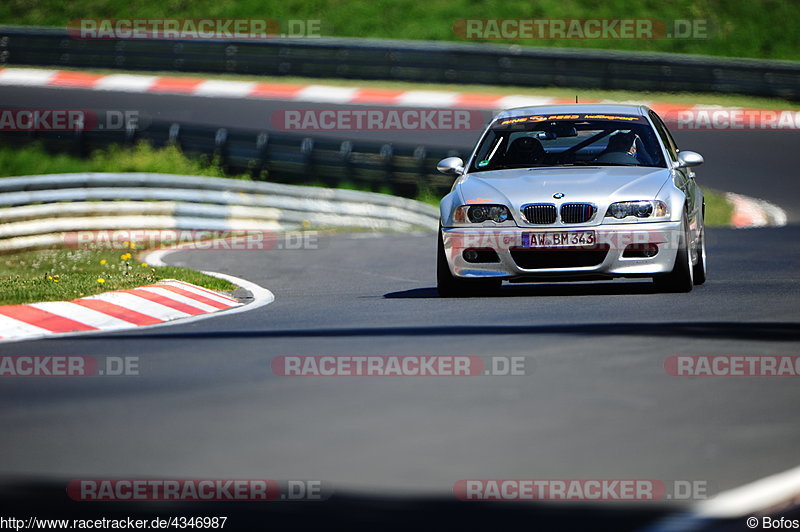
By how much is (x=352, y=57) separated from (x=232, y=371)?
2438 cm

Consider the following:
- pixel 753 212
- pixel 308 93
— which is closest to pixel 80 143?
pixel 308 93

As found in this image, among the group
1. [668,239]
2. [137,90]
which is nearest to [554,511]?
[668,239]

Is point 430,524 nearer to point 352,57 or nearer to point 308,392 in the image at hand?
point 308,392

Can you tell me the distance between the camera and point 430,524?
451 centimetres

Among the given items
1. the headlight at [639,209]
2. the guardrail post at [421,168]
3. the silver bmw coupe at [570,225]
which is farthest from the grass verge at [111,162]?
the headlight at [639,209]

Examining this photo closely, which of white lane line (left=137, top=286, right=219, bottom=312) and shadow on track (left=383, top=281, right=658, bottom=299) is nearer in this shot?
white lane line (left=137, top=286, right=219, bottom=312)

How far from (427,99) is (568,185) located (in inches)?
720

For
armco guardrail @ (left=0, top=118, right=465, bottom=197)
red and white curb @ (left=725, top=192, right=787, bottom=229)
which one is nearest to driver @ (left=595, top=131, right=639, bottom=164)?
red and white curb @ (left=725, top=192, right=787, bottom=229)

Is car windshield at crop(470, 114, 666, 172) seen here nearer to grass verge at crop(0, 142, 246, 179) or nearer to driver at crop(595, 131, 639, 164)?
driver at crop(595, 131, 639, 164)

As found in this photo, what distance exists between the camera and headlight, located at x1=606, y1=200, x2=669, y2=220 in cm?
1054

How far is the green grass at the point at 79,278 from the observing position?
1060 cm

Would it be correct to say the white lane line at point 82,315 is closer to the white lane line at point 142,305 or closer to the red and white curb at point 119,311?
the red and white curb at point 119,311

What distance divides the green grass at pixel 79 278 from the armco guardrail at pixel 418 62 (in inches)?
592

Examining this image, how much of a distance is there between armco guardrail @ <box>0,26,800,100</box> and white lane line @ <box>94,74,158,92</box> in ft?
2.26
